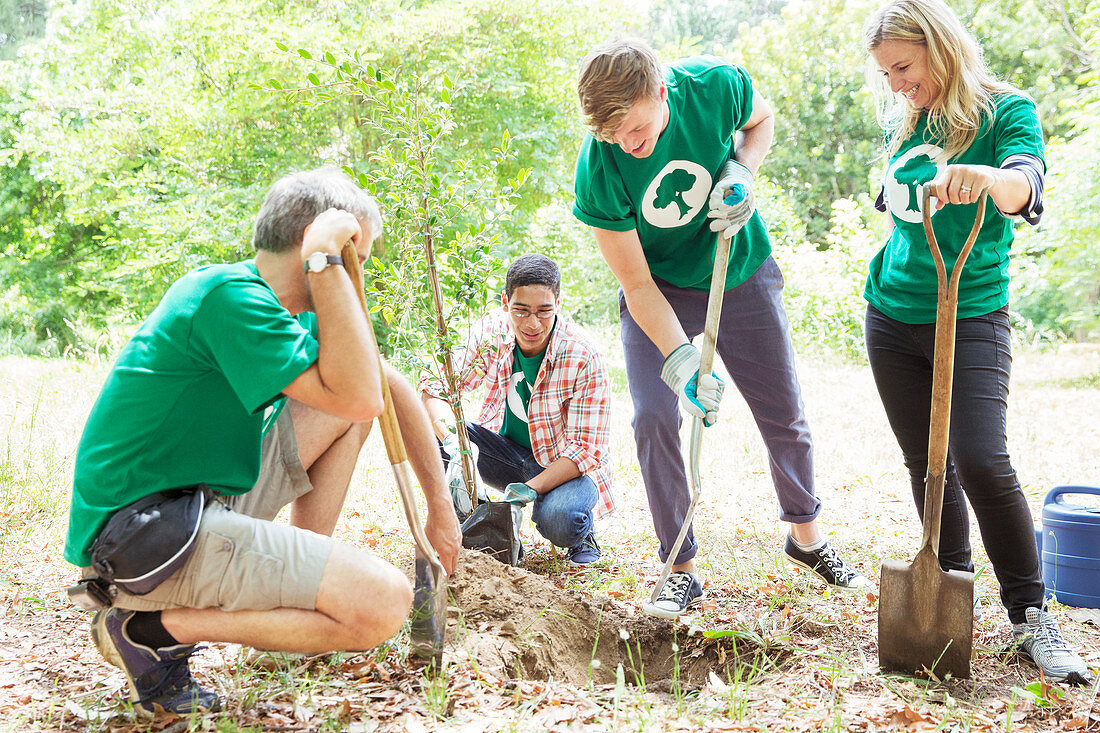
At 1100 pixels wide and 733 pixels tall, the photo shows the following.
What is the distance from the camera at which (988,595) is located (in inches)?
114

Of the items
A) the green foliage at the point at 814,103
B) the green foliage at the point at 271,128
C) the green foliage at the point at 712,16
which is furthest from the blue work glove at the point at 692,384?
the green foliage at the point at 712,16

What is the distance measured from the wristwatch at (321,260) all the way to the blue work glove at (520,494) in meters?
1.59

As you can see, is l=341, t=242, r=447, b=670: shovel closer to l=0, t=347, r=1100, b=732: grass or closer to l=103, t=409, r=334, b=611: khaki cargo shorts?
l=0, t=347, r=1100, b=732: grass

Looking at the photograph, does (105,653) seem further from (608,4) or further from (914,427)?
(608,4)

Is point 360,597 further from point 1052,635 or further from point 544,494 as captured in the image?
point 1052,635

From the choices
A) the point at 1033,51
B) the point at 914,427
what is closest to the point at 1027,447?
the point at 914,427

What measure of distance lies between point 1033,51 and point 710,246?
46.7 feet

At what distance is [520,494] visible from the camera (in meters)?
3.23

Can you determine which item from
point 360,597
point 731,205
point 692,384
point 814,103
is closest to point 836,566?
point 692,384

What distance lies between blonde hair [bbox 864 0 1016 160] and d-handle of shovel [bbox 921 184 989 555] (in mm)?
284

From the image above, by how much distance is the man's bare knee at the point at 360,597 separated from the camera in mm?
1841

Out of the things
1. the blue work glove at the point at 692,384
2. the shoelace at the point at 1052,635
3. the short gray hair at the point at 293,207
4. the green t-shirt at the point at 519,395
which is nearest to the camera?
the short gray hair at the point at 293,207

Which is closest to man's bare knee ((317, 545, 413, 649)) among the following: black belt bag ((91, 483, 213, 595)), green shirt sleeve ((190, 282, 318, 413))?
black belt bag ((91, 483, 213, 595))

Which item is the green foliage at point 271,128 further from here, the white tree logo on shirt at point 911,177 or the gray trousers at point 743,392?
the white tree logo on shirt at point 911,177
